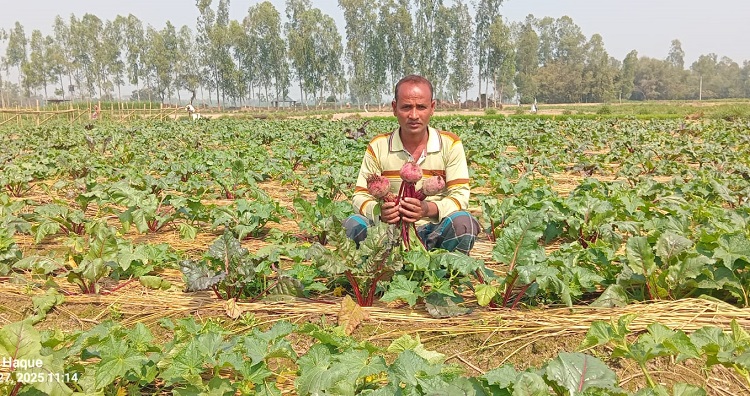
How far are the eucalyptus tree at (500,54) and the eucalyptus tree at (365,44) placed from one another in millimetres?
14051

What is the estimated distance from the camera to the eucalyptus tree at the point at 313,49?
6794 cm

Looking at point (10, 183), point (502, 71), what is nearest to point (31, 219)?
point (10, 183)

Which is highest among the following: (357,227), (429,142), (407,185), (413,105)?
(413,105)

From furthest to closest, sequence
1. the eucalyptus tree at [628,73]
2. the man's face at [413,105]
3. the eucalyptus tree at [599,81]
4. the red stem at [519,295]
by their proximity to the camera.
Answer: the eucalyptus tree at [628,73] → the eucalyptus tree at [599,81] → the man's face at [413,105] → the red stem at [519,295]

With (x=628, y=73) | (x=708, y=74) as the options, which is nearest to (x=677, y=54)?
(x=708, y=74)

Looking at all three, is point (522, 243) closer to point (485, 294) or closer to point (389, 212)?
point (485, 294)

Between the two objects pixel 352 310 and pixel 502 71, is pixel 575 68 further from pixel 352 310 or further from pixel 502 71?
pixel 352 310

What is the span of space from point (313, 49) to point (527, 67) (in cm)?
3957

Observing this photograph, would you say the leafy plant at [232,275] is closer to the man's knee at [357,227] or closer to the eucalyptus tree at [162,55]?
the man's knee at [357,227]

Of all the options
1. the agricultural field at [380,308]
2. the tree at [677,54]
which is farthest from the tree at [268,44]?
the tree at [677,54]

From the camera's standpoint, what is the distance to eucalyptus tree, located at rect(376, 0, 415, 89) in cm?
6794

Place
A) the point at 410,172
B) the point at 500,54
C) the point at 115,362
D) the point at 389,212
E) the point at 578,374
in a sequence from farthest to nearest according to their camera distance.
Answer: the point at 500,54 → the point at 389,212 → the point at 410,172 → the point at 115,362 → the point at 578,374

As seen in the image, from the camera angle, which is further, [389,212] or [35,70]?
[35,70]

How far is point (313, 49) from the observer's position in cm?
6906
